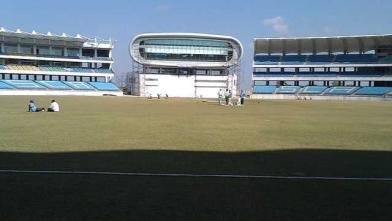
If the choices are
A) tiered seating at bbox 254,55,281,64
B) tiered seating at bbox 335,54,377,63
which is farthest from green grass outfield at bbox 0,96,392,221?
tiered seating at bbox 254,55,281,64

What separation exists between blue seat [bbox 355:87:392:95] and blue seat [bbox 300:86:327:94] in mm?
7761

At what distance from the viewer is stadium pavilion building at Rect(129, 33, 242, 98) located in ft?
385

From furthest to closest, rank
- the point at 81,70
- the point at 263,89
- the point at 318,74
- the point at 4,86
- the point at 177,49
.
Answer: the point at 177,49 < the point at 263,89 < the point at 318,74 < the point at 81,70 < the point at 4,86

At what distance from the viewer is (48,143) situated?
1421 centimetres

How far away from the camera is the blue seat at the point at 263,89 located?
109m

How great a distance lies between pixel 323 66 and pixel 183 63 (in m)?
32.7

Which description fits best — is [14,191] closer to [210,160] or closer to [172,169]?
[172,169]

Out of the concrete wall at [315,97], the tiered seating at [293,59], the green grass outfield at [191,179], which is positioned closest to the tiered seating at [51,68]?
the concrete wall at [315,97]

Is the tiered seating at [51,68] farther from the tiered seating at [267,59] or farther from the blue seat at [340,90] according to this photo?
the blue seat at [340,90]

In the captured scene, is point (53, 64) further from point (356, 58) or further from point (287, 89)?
point (356, 58)

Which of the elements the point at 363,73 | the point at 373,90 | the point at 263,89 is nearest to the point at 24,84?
the point at 263,89

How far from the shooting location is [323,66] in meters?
109

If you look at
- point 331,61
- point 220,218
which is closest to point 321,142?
point 220,218

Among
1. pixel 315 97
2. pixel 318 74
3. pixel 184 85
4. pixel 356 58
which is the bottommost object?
pixel 315 97
